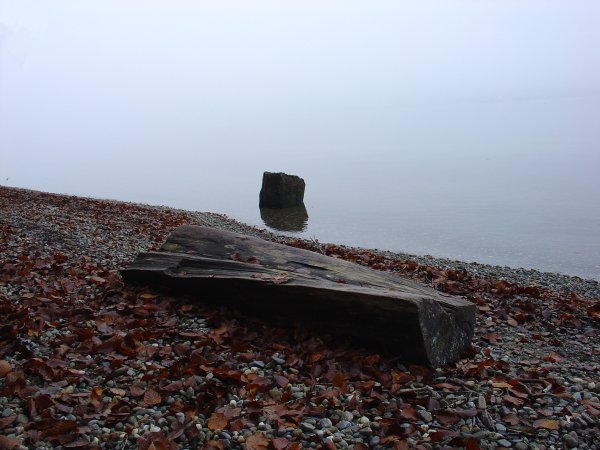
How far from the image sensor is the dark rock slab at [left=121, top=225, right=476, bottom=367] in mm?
5664

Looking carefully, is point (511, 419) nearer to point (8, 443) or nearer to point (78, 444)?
point (78, 444)

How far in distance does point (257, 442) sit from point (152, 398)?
3.61 feet

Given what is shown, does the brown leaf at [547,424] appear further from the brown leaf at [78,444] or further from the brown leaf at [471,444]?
the brown leaf at [78,444]

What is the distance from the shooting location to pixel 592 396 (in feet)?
16.8

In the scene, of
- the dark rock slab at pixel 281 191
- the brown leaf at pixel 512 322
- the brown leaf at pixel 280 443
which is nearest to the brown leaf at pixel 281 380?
the brown leaf at pixel 280 443

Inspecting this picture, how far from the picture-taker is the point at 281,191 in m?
31.4

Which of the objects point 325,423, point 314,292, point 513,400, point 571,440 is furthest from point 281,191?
point 571,440

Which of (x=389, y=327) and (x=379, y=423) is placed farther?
(x=389, y=327)

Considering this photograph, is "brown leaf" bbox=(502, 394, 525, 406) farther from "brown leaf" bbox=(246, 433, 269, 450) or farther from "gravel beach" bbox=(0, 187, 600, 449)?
"brown leaf" bbox=(246, 433, 269, 450)

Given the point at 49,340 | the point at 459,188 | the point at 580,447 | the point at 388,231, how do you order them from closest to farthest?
the point at 580,447
the point at 49,340
the point at 388,231
the point at 459,188

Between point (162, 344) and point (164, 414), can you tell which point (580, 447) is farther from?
point (162, 344)

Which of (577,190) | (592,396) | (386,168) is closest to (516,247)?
(592,396)

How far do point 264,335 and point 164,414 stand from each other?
2114 mm

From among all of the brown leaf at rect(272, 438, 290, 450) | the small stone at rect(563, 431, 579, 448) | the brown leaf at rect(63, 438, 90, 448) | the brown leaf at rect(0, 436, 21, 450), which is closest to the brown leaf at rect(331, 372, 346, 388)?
the brown leaf at rect(272, 438, 290, 450)
